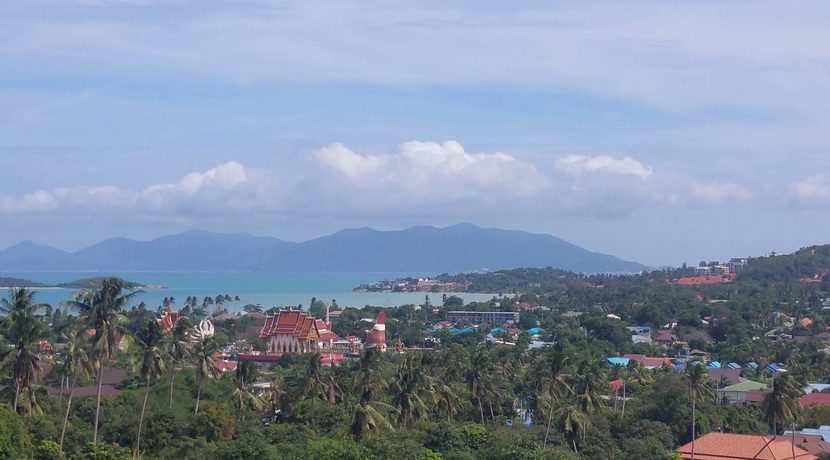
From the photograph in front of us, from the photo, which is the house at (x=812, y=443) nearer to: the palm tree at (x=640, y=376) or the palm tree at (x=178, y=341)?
the palm tree at (x=640, y=376)

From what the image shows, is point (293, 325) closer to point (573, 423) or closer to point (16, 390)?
point (573, 423)

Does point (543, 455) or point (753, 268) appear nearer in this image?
point (543, 455)

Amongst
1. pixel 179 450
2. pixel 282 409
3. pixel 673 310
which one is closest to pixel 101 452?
pixel 179 450

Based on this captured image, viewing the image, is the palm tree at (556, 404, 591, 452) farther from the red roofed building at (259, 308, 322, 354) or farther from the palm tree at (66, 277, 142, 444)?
the red roofed building at (259, 308, 322, 354)

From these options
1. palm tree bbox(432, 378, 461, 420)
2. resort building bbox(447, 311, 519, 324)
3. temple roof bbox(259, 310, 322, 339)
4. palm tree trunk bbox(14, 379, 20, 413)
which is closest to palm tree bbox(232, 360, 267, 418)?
palm tree bbox(432, 378, 461, 420)

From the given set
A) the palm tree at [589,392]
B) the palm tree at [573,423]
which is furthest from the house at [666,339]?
the palm tree at [573,423]

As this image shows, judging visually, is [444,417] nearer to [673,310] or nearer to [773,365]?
[773,365]
